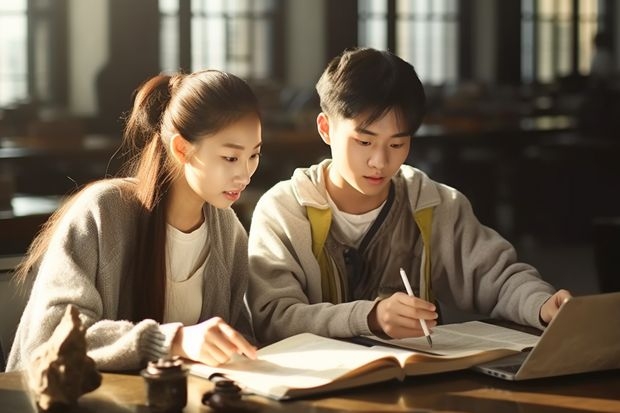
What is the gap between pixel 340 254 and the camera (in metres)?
2.15

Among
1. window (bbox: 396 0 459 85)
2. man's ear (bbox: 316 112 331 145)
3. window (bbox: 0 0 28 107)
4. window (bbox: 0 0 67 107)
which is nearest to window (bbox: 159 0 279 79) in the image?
window (bbox: 0 0 67 107)

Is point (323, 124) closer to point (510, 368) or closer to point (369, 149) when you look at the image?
point (369, 149)

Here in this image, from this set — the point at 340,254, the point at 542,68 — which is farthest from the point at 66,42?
the point at 542,68

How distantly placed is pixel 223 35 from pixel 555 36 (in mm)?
2065

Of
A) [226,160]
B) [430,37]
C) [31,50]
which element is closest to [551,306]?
[226,160]

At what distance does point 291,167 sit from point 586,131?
6.54 feet

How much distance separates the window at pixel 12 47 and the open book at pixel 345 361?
1.86m

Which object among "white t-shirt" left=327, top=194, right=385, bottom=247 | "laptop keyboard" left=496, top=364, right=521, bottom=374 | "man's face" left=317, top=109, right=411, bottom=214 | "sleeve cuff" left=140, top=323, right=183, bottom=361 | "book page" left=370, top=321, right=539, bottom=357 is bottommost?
"book page" left=370, top=321, right=539, bottom=357

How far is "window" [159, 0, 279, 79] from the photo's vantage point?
3691 mm

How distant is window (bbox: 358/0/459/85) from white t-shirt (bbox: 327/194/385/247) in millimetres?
2311

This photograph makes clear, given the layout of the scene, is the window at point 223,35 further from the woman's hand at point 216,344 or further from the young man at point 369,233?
the woman's hand at point 216,344

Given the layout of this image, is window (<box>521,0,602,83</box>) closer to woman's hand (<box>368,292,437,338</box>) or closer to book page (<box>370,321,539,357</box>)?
book page (<box>370,321,539,357</box>)

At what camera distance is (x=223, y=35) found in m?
3.87

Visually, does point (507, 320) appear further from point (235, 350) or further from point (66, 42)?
point (66, 42)
